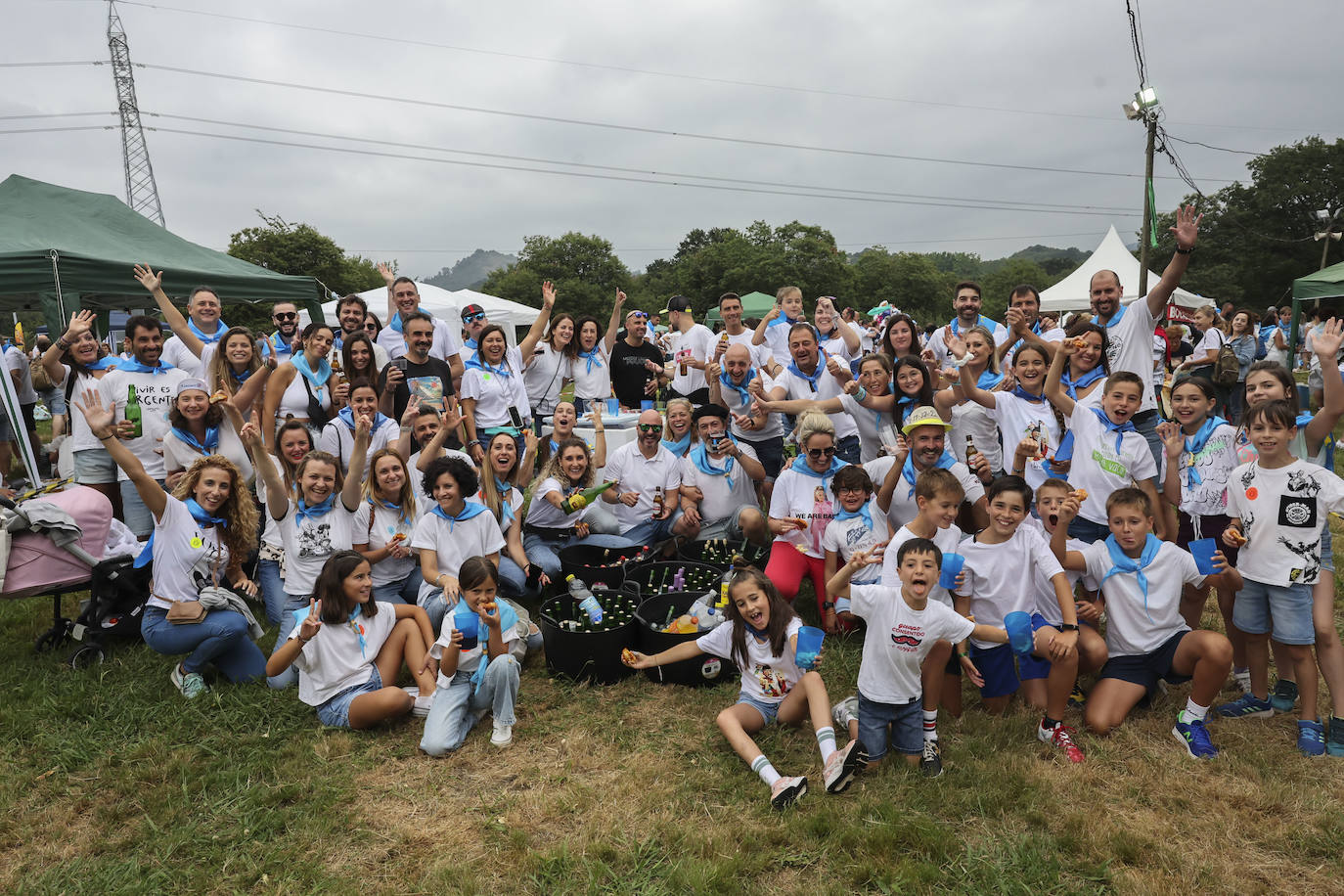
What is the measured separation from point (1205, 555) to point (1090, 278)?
20486mm

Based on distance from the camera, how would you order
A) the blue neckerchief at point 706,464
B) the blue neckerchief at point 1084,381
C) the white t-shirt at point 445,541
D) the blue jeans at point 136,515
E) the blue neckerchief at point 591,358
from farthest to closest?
the blue neckerchief at point 591,358 < the blue neckerchief at point 706,464 < the blue jeans at point 136,515 < the blue neckerchief at point 1084,381 < the white t-shirt at point 445,541

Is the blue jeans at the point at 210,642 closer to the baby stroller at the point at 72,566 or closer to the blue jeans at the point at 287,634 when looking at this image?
the blue jeans at the point at 287,634

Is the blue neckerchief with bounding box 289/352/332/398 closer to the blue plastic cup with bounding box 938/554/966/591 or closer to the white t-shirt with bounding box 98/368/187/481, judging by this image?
the white t-shirt with bounding box 98/368/187/481

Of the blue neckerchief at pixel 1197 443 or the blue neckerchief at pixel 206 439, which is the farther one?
the blue neckerchief at pixel 206 439

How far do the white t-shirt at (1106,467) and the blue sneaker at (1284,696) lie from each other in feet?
3.97

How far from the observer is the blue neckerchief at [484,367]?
6633mm

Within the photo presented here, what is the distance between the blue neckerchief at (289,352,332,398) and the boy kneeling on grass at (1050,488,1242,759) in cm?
543

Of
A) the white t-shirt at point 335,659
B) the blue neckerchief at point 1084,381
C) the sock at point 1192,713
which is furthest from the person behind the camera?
the blue neckerchief at point 1084,381

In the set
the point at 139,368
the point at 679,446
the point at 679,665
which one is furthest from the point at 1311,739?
the point at 139,368

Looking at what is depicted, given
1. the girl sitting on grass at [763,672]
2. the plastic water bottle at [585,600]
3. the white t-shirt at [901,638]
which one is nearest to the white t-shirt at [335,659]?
the plastic water bottle at [585,600]

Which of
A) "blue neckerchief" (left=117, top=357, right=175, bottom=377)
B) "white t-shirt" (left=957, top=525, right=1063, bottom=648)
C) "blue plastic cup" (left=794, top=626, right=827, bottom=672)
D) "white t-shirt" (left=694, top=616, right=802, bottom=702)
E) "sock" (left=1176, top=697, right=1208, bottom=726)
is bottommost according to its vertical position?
"sock" (left=1176, top=697, right=1208, bottom=726)

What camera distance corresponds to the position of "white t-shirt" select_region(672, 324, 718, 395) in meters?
7.91

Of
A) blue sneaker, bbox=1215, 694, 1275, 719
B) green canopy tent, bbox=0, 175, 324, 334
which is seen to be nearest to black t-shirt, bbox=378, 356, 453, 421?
green canopy tent, bbox=0, 175, 324, 334

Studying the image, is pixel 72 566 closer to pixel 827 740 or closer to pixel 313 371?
pixel 313 371
